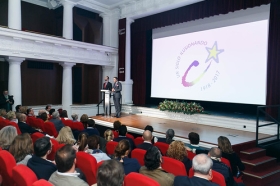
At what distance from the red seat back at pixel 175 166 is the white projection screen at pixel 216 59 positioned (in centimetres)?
454

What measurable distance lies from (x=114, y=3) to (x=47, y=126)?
21.7 feet

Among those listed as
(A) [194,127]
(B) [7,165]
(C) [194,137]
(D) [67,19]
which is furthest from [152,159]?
(D) [67,19]

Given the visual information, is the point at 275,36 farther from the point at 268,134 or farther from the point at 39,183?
the point at 39,183

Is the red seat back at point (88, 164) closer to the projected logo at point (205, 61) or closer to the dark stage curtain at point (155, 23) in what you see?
the dark stage curtain at point (155, 23)

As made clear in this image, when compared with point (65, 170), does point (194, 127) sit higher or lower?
lower

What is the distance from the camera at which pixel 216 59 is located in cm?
662

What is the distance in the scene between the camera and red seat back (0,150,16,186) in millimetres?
2094

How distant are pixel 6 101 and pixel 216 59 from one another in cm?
628

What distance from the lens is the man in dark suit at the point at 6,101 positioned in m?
6.42

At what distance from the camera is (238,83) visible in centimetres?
614

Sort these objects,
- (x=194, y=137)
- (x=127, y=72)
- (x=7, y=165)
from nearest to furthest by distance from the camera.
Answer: (x=7, y=165), (x=194, y=137), (x=127, y=72)

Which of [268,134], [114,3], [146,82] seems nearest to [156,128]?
[268,134]

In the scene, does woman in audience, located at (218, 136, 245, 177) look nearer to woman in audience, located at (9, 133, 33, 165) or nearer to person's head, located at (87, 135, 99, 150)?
person's head, located at (87, 135, 99, 150)

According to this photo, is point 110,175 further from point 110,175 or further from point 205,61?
point 205,61
